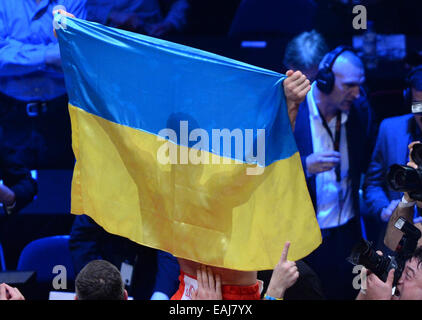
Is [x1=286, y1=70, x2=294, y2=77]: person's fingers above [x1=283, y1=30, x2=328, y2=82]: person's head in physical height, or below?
below

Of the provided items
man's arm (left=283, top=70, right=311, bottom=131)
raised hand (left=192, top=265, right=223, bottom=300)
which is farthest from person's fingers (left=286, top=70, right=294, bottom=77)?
raised hand (left=192, top=265, right=223, bottom=300)

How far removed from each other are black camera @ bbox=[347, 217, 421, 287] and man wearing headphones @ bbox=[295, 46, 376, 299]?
1.14 metres

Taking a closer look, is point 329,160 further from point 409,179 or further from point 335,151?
point 409,179

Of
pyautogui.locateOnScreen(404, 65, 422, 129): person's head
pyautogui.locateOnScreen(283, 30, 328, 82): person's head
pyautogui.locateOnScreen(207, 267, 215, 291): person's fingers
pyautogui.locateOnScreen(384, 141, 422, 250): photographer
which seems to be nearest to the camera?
pyautogui.locateOnScreen(207, 267, 215, 291): person's fingers

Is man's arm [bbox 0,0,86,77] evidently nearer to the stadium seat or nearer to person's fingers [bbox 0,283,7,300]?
the stadium seat

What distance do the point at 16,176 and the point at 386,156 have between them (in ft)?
7.70

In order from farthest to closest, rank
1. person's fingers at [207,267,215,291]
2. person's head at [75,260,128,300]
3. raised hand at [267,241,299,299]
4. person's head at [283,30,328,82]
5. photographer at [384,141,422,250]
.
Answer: person's head at [283,30,328,82], photographer at [384,141,422,250], person's fingers at [207,267,215,291], raised hand at [267,241,299,299], person's head at [75,260,128,300]

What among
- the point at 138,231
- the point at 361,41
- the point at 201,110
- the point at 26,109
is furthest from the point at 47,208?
the point at 361,41

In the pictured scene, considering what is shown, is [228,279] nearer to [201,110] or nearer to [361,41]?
[201,110]

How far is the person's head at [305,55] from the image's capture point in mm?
4629

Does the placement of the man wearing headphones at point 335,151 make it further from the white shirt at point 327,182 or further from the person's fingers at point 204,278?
the person's fingers at point 204,278

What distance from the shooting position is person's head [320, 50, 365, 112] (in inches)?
181

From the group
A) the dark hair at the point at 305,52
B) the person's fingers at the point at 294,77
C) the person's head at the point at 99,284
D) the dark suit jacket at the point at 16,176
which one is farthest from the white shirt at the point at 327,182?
the person's head at the point at 99,284

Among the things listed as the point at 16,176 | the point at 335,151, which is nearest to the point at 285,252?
the point at 335,151
